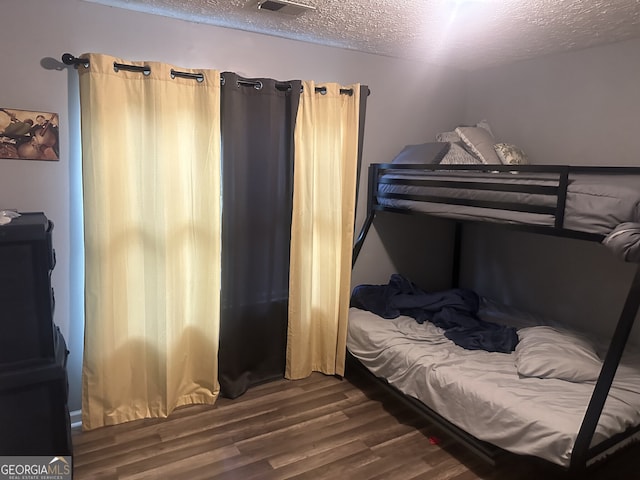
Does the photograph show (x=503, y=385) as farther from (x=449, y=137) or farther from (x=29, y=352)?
(x=29, y=352)

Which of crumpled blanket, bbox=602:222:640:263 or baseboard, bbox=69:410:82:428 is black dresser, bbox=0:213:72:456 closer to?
baseboard, bbox=69:410:82:428

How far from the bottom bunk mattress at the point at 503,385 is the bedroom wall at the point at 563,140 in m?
0.42

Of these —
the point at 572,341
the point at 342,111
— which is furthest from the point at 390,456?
the point at 342,111

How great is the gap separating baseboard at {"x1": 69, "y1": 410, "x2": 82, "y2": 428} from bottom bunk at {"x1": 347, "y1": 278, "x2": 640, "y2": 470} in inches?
65.6

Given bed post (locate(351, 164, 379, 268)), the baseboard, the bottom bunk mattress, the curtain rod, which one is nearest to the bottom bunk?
the bottom bunk mattress

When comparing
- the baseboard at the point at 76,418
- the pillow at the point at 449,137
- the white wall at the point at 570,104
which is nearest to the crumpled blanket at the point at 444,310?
the pillow at the point at 449,137

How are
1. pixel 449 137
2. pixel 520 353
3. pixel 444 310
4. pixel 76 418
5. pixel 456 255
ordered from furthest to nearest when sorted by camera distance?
1. pixel 456 255
2. pixel 449 137
3. pixel 444 310
4. pixel 76 418
5. pixel 520 353

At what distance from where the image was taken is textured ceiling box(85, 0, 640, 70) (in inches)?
85.6

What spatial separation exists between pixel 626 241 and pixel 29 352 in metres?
2.50

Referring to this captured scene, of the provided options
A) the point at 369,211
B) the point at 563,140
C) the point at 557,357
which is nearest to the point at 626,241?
the point at 557,357

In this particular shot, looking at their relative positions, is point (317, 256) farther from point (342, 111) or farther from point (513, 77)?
point (513, 77)

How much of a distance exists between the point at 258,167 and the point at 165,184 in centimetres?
57

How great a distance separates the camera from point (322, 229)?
2.99 meters

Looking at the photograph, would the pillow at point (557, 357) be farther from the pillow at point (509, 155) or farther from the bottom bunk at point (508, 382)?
the pillow at point (509, 155)
